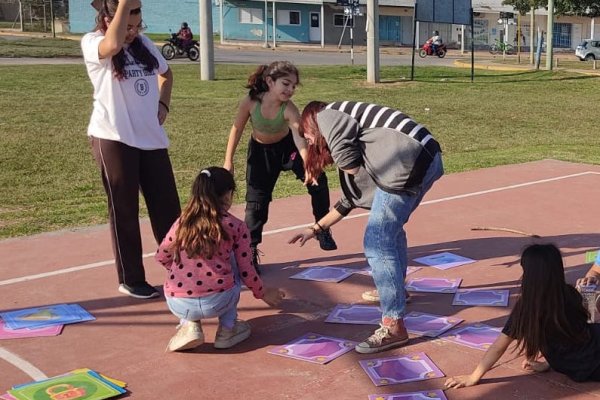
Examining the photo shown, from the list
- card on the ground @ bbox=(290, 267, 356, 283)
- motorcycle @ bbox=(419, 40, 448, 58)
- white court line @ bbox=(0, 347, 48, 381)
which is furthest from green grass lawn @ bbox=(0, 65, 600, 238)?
motorcycle @ bbox=(419, 40, 448, 58)

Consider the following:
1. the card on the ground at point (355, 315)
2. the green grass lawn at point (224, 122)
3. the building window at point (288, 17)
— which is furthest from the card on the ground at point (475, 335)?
the building window at point (288, 17)

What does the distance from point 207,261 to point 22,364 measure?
1.18 m

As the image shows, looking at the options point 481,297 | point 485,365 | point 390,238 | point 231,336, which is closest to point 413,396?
point 485,365

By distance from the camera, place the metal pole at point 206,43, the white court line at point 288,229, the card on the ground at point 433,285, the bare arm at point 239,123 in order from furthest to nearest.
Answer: the metal pole at point 206,43, the white court line at point 288,229, the bare arm at point 239,123, the card on the ground at point 433,285

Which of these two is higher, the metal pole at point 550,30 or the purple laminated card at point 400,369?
the metal pole at point 550,30

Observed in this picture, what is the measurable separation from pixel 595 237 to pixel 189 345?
430 centimetres

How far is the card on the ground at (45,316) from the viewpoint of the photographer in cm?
514

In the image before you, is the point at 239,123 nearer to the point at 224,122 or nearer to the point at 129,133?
the point at 129,133

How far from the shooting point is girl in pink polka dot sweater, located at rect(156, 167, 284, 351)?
454cm

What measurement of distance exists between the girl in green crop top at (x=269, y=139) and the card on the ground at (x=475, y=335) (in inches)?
61.9

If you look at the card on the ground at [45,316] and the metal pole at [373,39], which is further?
the metal pole at [373,39]

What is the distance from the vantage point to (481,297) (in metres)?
5.59

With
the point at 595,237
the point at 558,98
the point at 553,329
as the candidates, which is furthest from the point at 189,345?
the point at 558,98

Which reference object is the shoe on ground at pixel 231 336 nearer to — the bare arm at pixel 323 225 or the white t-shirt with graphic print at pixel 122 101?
the bare arm at pixel 323 225
